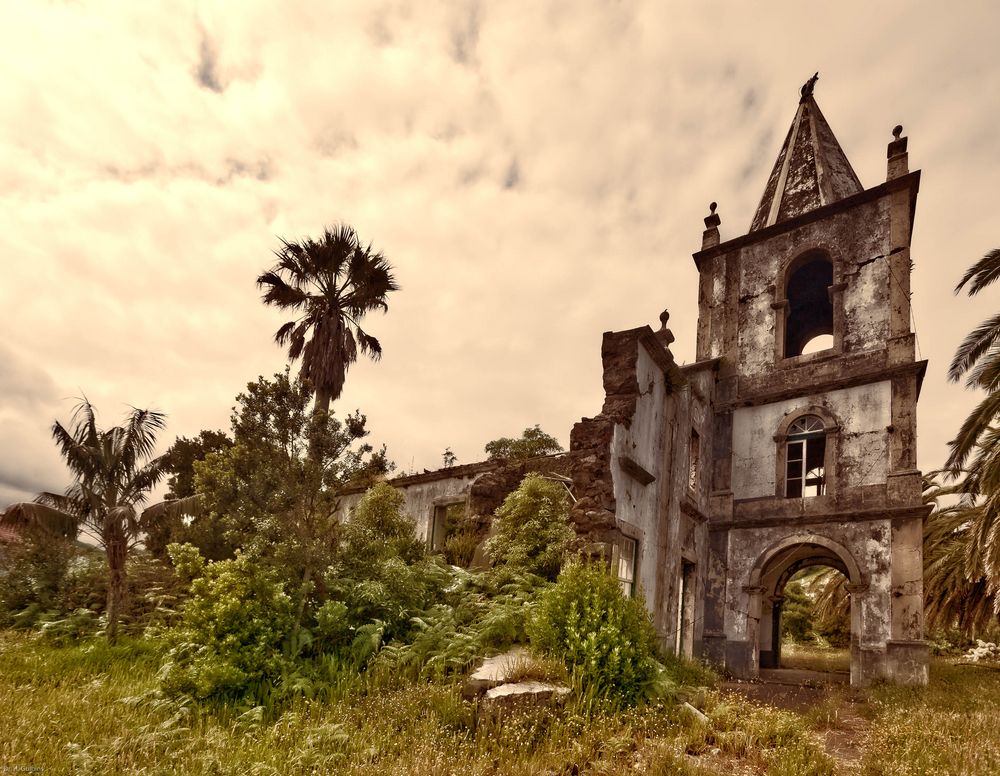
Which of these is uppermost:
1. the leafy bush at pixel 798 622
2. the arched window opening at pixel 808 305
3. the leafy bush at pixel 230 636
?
the arched window opening at pixel 808 305

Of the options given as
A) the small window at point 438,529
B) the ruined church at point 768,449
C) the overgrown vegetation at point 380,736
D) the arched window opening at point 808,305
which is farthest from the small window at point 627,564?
the arched window opening at point 808,305

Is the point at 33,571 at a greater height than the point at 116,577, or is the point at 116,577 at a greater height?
the point at 116,577

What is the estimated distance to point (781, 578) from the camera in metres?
17.6

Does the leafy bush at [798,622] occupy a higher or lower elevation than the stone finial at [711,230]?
lower

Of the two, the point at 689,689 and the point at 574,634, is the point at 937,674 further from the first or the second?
the point at 574,634

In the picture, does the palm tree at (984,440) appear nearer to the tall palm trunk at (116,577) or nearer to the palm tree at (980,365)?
the palm tree at (980,365)

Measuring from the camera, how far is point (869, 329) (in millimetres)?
15930

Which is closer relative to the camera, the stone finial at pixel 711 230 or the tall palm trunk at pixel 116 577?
the tall palm trunk at pixel 116 577

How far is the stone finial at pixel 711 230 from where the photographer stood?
64.2ft

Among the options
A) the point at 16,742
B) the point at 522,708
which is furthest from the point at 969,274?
the point at 16,742

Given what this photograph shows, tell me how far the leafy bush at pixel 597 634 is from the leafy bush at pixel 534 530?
2604mm

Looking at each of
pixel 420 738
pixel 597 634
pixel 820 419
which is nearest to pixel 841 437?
pixel 820 419

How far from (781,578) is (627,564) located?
8.40 metres

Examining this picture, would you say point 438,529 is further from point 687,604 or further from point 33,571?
point 33,571
